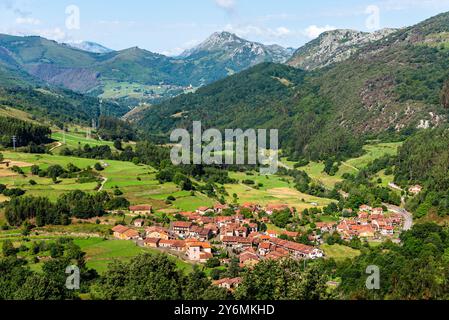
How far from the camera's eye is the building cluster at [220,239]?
55.4m

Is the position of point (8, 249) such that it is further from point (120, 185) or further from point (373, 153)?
point (373, 153)

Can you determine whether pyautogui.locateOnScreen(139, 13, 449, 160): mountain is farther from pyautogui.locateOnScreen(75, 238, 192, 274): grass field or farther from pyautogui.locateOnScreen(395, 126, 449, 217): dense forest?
pyautogui.locateOnScreen(75, 238, 192, 274): grass field

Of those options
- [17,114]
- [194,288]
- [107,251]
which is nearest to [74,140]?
[17,114]

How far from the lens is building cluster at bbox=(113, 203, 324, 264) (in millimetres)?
55438

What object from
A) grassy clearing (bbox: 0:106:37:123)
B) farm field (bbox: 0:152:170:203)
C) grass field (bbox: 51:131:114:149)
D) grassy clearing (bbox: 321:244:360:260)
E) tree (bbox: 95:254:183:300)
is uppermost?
grassy clearing (bbox: 0:106:37:123)

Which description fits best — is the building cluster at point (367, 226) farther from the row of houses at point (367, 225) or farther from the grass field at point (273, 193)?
the grass field at point (273, 193)

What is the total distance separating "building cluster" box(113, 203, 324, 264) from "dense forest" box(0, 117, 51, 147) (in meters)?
51.6

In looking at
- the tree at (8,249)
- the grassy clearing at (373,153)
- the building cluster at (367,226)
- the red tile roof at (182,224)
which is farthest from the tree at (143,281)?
the grassy clearing at (373,153)

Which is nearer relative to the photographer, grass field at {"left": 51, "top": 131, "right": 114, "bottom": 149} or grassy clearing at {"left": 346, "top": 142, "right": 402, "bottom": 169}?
grassy clearing at {"left": 346, "top": 142, "right": 402, "bottom": 169}

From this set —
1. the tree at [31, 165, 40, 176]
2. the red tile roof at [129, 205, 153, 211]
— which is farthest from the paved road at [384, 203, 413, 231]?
the tree at [31, 165, 40, 176]

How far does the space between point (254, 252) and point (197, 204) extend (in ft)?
76.4

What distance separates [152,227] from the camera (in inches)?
2495
